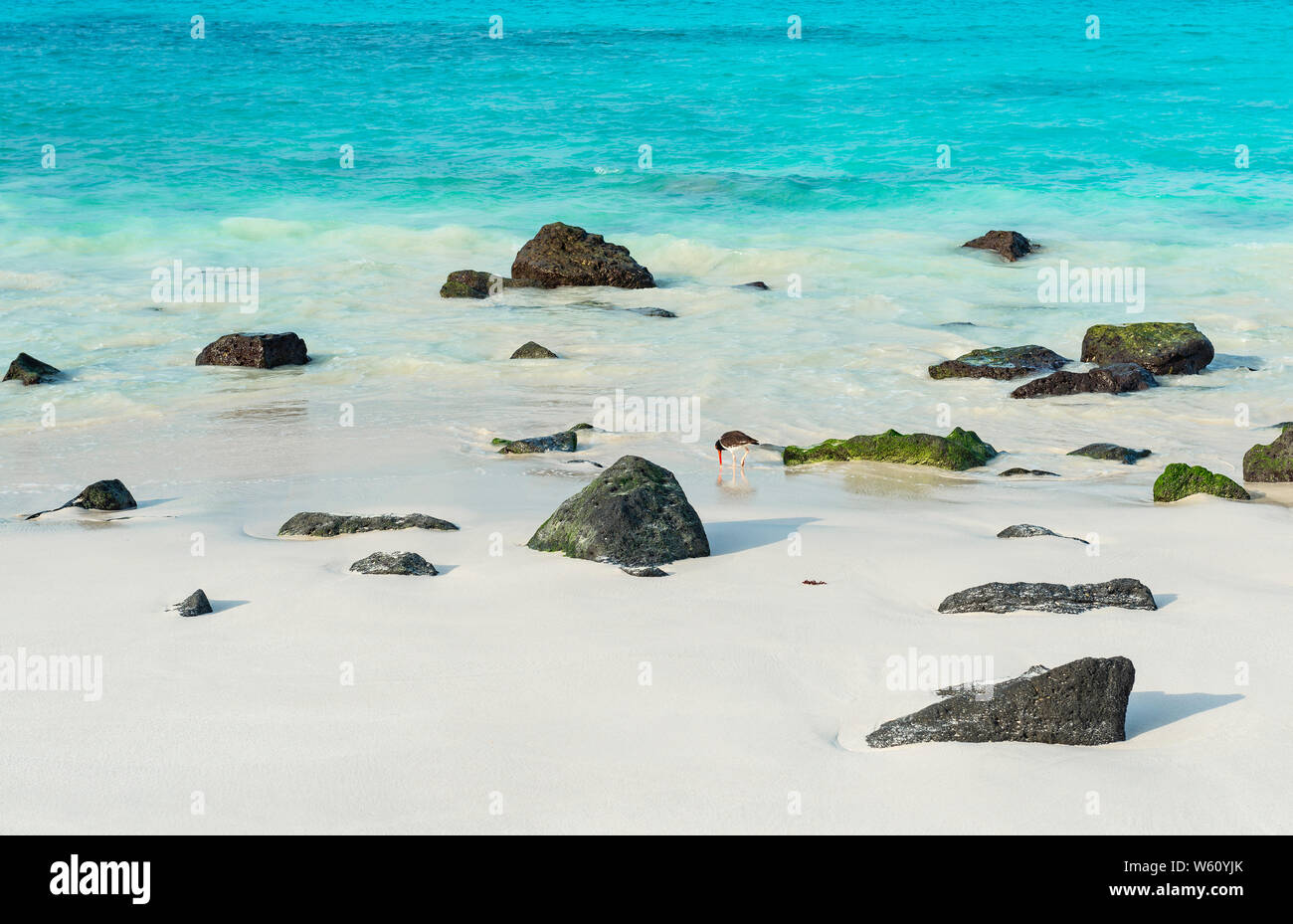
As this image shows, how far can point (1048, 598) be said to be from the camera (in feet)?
16.8

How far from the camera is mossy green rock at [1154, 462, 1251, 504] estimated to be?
7.43m

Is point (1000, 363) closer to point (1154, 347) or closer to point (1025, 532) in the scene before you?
point (1154, 347)

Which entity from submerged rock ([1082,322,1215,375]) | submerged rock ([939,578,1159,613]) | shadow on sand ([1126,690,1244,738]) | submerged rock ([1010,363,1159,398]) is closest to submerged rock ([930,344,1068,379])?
submerged rock ([1082,322,1215,375])

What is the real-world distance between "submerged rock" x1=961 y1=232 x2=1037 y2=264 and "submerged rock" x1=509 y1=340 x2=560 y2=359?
813 cm

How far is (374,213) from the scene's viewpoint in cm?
2252

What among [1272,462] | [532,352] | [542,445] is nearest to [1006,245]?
[532,352]

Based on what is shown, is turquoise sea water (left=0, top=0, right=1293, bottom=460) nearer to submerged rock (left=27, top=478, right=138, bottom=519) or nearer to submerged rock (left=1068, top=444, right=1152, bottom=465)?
submerged rock (left=1068, top=444, right=1152, bottom=465)

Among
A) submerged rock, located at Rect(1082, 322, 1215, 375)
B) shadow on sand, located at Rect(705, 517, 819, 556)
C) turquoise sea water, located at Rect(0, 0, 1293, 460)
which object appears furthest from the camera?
turquoise sea water, located at Rect(0, 0, 1293, 460)

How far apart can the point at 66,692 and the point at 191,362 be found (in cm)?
890

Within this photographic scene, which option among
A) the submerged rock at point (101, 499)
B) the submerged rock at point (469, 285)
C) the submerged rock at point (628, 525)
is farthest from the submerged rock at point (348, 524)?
the submerged rock at point (469, 285)

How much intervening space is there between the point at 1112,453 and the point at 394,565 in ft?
18.5

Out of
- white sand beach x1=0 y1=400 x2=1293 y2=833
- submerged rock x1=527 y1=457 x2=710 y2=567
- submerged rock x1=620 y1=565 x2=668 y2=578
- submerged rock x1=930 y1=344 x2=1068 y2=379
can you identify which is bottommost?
white sand beach x1=0 y1=400 x2=1293 y2=833

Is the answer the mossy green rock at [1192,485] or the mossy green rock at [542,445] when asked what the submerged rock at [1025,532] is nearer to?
the mossy green rock at [1192,485]
